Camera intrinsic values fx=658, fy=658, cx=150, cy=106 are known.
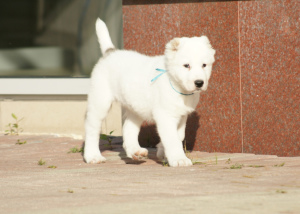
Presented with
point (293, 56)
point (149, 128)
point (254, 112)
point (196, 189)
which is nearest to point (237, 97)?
point (254, 112)

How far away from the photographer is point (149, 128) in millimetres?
8297

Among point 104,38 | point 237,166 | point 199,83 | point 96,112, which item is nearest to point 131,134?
point 96,112

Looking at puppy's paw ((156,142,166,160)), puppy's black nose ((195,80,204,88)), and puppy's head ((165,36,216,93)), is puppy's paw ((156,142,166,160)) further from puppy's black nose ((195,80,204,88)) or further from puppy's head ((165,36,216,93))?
puppy's black nose ((195,80,204,88))

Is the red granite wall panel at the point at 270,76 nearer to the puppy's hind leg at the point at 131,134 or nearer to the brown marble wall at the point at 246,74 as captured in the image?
the brown marble wall at the point at 246,74

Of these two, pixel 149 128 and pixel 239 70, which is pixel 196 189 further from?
pixel 149 128

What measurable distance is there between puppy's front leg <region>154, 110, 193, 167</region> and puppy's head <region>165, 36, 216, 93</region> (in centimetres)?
34

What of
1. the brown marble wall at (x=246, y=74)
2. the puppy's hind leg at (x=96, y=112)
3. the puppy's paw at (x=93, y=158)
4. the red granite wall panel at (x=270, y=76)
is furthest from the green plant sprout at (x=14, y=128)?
the red granite wall panel at (x=270, y=76)

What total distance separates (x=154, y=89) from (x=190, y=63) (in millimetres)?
603

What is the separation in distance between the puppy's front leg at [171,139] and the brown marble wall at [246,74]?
1.19 metres

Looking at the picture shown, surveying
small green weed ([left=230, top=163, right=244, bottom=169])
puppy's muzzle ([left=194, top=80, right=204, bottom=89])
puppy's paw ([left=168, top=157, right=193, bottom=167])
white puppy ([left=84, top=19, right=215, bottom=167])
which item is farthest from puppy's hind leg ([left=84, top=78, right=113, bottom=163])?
small green weed ([left=230, top=163, right=244, bottom=169])

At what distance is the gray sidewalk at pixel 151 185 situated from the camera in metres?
4.12

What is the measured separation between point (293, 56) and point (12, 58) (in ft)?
17.8

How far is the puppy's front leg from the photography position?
627 centimetres

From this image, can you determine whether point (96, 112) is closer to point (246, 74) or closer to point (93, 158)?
point (93, 158)
